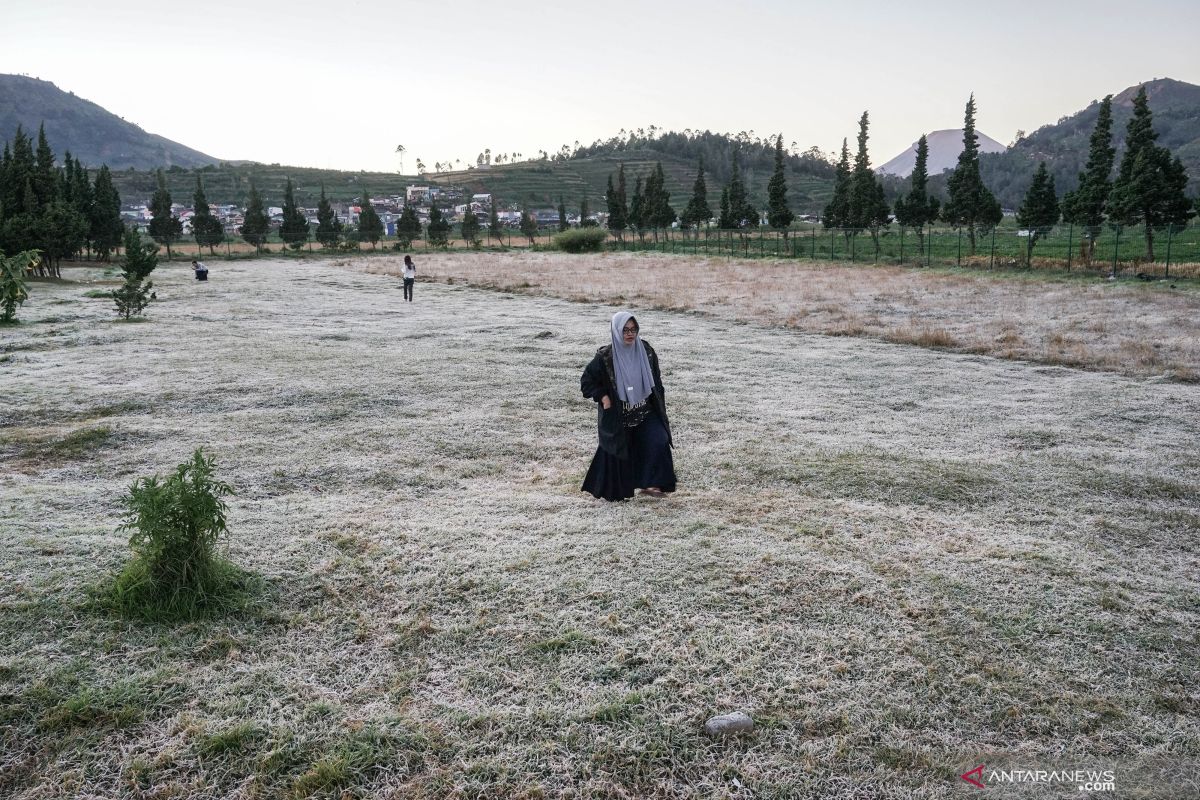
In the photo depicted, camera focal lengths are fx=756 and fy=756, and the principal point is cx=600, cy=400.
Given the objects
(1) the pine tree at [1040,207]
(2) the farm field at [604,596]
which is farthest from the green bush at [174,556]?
(1) the pine tree at [1040,207]

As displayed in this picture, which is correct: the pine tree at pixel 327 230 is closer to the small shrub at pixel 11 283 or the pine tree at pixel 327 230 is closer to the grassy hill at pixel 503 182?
the small shrub at pixel 11 283

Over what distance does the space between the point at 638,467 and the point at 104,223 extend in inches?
2264

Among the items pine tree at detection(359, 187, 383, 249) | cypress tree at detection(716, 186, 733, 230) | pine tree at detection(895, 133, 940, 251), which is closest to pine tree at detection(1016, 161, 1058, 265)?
pine tree at detection(895, 133, 940, 251)

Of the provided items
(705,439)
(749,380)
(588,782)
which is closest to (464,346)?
(749,380)

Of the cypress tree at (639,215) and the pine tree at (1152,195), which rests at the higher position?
the cypress tree at (639,215)

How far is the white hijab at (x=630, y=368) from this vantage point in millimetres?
6430

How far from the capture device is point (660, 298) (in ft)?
88.2

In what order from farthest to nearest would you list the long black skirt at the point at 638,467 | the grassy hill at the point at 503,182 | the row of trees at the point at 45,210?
the grassy hill at the point at 503,182, the row of trees at the point at 45,210, the long black skirt at the point at 638,467

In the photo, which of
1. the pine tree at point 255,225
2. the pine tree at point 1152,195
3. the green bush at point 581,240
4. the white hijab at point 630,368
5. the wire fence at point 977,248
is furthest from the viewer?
the green bush at point 581,240

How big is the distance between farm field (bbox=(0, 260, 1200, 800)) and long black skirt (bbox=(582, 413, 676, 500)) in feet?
0.70

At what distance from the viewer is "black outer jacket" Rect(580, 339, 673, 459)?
650 cm

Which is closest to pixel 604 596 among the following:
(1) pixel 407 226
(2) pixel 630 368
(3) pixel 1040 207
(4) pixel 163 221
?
(2) pixel 630 368

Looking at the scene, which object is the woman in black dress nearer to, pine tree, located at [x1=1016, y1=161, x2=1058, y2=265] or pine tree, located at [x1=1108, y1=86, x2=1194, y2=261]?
pine tree, located at [x1=1108, y1=86, x2=1194, y2=261]

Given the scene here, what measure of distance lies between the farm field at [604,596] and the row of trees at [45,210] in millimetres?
23621
